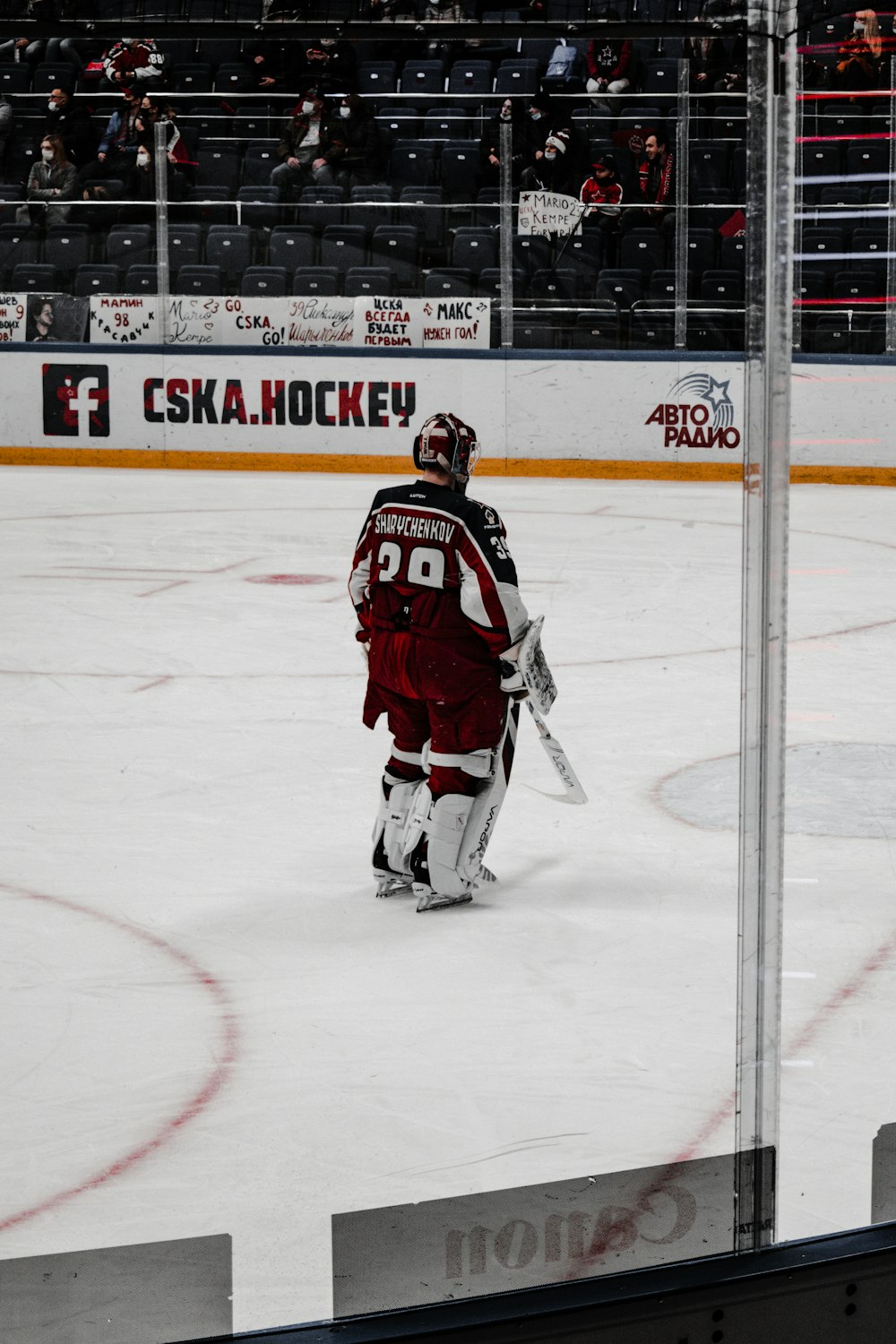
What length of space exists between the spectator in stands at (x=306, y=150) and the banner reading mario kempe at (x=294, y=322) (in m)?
0.77

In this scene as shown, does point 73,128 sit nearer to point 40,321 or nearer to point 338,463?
point 40,321

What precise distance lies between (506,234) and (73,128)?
290 cm

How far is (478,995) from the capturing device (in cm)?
320

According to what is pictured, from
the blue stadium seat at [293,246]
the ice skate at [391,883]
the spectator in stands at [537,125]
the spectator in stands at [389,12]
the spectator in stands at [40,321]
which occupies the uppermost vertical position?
the spectator in stands at [537,125]

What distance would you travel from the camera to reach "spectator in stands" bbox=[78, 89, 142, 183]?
11.7 metres

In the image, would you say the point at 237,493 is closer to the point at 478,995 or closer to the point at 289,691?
the point at 289,691

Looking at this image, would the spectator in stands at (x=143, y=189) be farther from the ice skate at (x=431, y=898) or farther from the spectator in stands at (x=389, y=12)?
the spectator in stands at (x=389, y=12)

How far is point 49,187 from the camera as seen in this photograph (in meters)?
11.8

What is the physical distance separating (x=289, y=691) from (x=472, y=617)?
7.66ft

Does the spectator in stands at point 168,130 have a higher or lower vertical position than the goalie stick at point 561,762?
higher

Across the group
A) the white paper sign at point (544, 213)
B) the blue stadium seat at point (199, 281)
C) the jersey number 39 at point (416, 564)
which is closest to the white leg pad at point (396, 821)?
the jersey number 39 at point (416, 564)

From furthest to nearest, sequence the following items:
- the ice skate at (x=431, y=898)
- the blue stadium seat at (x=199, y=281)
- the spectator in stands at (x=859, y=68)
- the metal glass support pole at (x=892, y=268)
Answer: the blue stadium seat at (x=199, y=281), the metal glass support pole at (x=892, y=268), the spectator in stands at (x=859, y=68), the ice skate at (x=431, y=898)

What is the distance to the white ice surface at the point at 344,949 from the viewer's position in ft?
7.91

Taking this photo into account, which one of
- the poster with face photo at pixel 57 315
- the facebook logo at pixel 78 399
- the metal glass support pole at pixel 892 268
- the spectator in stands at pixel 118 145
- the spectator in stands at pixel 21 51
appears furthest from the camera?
the facebook logo at pixel 78 399
